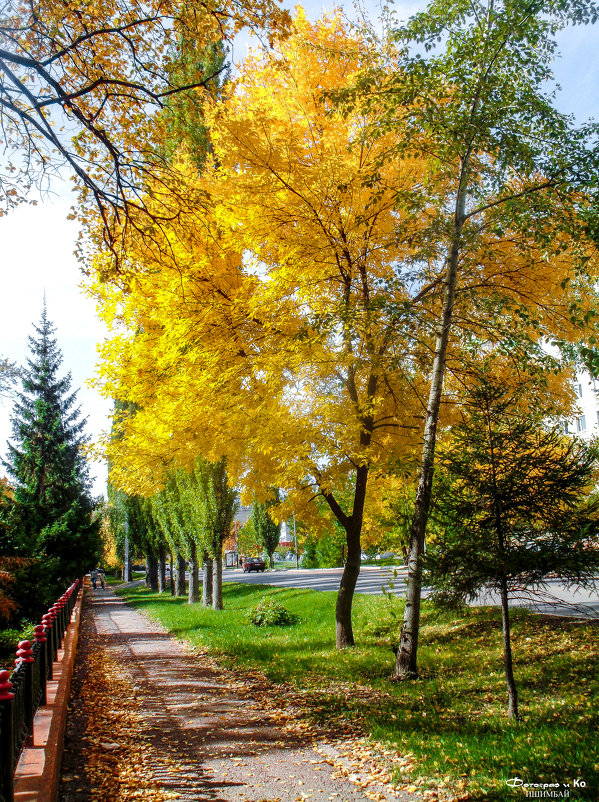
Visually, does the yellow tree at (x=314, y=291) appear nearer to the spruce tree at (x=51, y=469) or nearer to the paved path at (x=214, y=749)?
the paved path at (x=214, y=749)

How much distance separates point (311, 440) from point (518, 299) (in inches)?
155

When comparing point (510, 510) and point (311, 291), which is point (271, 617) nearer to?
point (311, 291)

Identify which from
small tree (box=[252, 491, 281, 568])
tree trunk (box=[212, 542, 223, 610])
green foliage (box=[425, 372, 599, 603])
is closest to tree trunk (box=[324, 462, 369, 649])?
green foliage (box=[425, 372, 599, 603])

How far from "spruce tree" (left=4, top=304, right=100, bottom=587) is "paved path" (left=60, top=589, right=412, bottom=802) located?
1167 centimetres

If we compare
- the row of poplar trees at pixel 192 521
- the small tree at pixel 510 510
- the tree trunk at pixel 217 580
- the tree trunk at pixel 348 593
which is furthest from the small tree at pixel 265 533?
the small tree at pixel 510 510

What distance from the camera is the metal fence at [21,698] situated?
11.1 ft

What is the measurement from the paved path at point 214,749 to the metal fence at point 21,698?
72 centimetres

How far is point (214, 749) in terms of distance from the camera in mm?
5652

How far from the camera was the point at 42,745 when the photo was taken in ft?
15.3

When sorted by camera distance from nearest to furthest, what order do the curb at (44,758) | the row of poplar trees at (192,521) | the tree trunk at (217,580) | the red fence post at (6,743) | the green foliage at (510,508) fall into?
1. the red fence post at (6,743)
2. the curb at (44,758)
3. the green foliage at (510,508)
4. the tree trunk at (217,580)
5. the row of poplar trees at (192,521)

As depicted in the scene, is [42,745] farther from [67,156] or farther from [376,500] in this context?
[376,500]

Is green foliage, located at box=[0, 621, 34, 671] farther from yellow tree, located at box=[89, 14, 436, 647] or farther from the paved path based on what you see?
yellow tree, located at box=[89, 14, 436, 647]

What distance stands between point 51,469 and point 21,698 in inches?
908

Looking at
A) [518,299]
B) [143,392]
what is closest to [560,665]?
[518,299]
